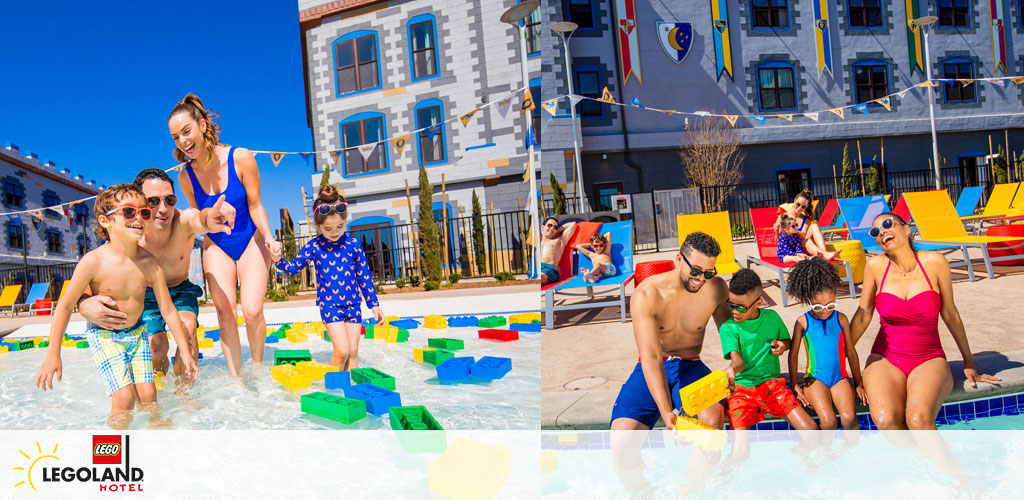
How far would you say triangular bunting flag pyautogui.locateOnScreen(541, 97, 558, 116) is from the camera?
2489mm

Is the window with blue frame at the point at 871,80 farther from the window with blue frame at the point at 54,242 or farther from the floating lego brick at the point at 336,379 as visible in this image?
the window with blue frame at the point at 54,242

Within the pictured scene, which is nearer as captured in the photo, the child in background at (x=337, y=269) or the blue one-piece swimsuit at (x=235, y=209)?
the blue one-piece swimsuit at (x=235, y=209)

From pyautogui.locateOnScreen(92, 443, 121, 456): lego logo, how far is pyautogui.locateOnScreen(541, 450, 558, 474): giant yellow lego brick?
172cm

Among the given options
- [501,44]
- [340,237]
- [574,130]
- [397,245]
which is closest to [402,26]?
[501,44]

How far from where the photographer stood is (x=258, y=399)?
10.3 feet

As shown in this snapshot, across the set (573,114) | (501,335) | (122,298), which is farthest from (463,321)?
(573,114)

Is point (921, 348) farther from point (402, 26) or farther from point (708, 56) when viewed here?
point (402, 26)

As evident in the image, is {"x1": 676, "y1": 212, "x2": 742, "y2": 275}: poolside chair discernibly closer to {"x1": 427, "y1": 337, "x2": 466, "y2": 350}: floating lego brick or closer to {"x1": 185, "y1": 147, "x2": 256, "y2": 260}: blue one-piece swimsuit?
{"x1": 185, "y1": 147, "x2": 256, "y2": 260}: blue one-piece swimsuit

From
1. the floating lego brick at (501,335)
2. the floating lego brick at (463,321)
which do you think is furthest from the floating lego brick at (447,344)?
the floating lego brick at (463,321)

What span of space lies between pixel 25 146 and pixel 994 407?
21.8 ft

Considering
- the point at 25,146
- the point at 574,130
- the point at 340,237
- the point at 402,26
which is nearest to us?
the point at 574,130

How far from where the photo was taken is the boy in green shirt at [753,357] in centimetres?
204

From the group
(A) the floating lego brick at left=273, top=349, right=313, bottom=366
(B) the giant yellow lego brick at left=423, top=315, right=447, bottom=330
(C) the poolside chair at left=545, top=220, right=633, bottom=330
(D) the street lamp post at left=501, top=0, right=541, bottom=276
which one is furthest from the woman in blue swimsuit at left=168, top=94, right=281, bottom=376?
(B) the giant yellow lego brick at left=423, top=315, right=447, bottom=330

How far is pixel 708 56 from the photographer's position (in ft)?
8.27
